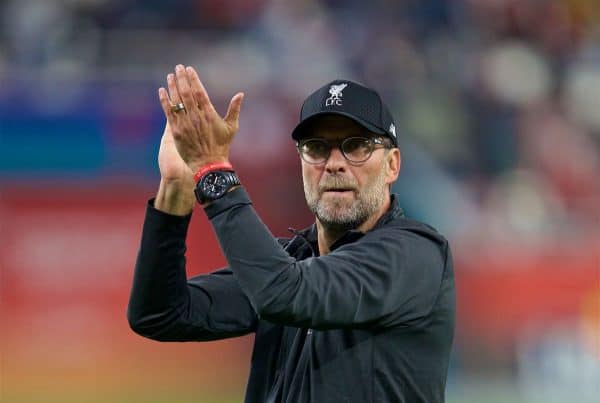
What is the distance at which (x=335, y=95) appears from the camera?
3.33 meters

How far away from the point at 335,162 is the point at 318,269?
1.50 feet

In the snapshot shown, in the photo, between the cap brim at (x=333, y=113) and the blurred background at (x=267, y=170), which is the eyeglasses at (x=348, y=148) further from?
the blurred background at (x=267, y=170)

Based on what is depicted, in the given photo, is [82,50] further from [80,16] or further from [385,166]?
[385,166]

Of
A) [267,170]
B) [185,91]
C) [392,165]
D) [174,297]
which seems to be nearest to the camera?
[185,91]

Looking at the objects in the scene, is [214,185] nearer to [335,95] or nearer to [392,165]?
[335,95]

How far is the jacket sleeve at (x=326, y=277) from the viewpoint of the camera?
9.34 feet

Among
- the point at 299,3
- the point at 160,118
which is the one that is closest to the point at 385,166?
the point at 160,118

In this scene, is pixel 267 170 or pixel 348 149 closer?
pixel 348 149

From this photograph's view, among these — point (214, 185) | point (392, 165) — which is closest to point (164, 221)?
point (214, 185)

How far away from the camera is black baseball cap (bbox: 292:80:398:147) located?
3.28 metres

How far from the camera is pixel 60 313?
7797mm

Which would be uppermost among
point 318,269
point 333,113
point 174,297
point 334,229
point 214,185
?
point 333,113

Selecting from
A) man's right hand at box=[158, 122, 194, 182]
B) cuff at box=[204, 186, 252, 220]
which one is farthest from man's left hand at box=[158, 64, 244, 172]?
man's right hand at box=[158, 122, 194, 182]

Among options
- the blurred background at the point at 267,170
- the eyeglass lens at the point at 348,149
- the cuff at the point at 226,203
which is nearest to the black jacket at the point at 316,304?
the cuff at the point at 226,203
